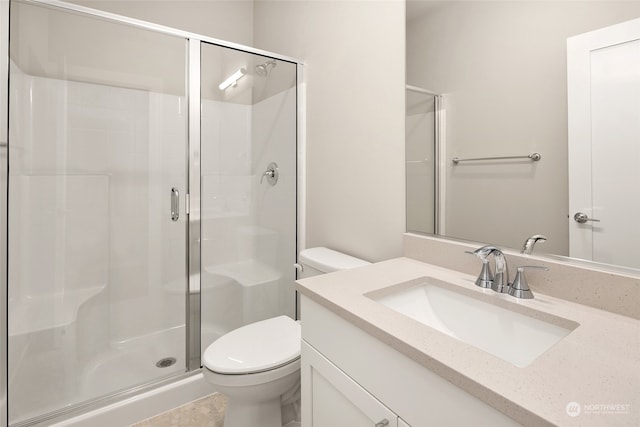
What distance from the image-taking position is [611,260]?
0.80 m

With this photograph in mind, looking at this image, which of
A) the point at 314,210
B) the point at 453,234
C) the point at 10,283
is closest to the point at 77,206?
the point at 10,283

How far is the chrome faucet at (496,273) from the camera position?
35.8 inches

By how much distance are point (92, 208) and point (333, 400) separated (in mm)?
1741

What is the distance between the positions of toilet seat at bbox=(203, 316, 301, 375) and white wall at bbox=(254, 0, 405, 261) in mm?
514

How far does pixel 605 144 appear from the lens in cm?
79

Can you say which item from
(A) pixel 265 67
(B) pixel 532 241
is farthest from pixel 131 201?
(B) pixel 532 241

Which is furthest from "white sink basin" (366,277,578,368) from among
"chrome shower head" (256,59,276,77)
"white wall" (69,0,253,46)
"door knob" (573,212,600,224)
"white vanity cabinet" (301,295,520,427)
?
"white wall" (69,0,253,46)

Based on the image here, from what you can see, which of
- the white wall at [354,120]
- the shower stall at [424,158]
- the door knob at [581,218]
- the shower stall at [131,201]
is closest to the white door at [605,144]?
the door knob at [581,218]

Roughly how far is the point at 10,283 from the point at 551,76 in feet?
7.11

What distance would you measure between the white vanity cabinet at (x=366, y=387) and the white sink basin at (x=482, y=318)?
17cm

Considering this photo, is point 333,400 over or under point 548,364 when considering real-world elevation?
under

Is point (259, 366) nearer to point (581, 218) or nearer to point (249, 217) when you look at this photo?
point (249, 217)

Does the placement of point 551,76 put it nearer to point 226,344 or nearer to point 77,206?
A: point 226,344

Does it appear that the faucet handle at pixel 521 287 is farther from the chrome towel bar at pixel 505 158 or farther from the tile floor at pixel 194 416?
the tile floor at pixel 194 416
